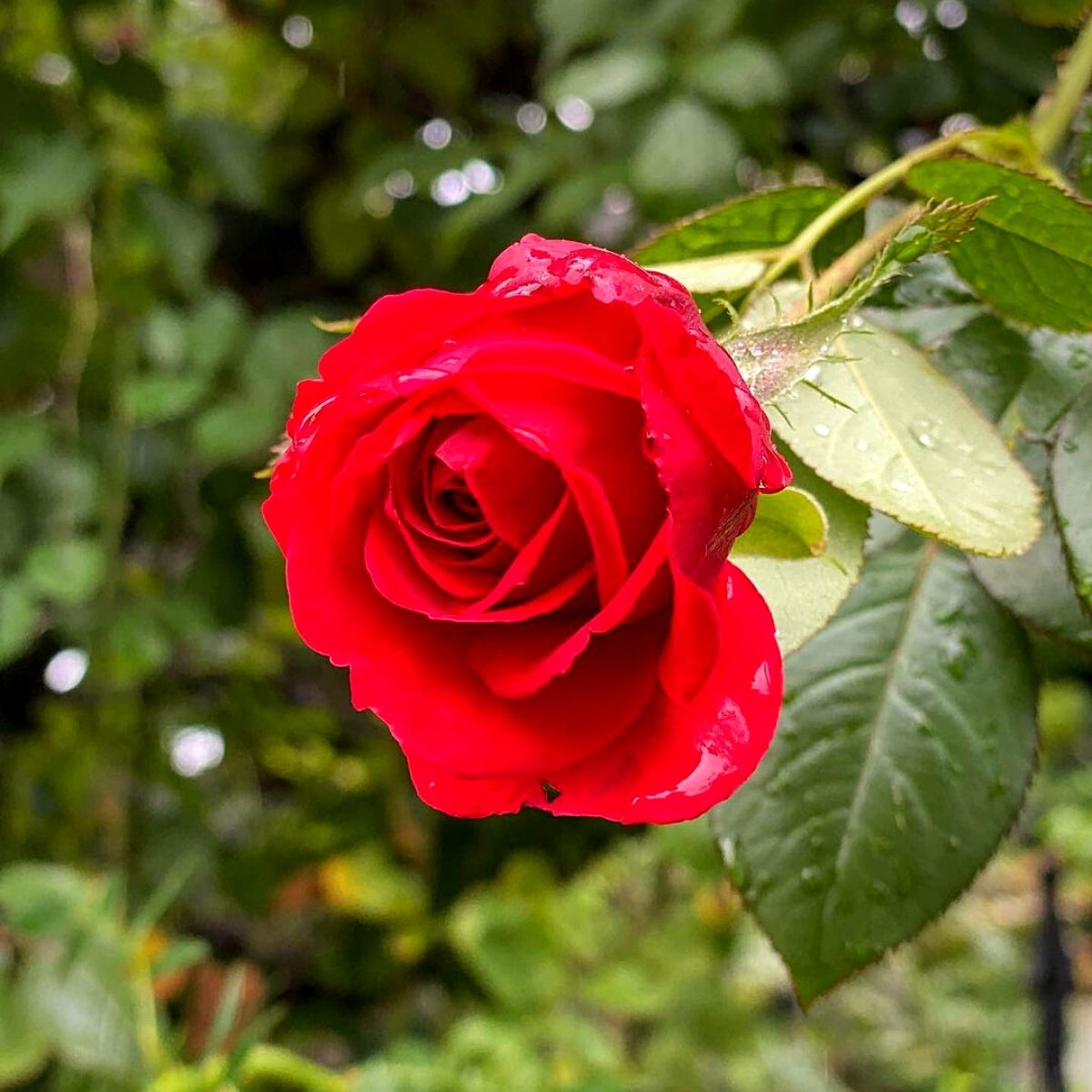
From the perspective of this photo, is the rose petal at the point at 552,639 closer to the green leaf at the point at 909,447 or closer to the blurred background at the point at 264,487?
the green leaf at the point at 909,447

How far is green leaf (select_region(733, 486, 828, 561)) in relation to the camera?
0.23 metres

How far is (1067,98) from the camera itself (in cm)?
38

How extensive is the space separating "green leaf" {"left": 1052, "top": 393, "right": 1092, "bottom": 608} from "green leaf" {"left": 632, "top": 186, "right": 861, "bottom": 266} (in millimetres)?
93

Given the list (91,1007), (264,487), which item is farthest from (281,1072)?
(264,487)

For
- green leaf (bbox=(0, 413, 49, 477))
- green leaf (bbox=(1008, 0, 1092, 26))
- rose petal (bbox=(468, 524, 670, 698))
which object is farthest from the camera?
green leaf (bbox=(0, 413, 49, 477))

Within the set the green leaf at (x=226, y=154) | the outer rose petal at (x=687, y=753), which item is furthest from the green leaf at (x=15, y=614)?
the outer rose petal at (x=687, y=753)

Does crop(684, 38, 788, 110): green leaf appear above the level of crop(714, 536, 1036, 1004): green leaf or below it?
above

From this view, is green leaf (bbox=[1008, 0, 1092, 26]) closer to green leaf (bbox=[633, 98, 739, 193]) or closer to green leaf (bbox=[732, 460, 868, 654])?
green leaf (bbox=[633, 98, 739, 193])

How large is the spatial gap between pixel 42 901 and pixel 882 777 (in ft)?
1.95

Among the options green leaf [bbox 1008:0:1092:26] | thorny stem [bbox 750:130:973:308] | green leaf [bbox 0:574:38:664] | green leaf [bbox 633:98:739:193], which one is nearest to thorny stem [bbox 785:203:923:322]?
thorny stem [bbox 750:130:973:308]

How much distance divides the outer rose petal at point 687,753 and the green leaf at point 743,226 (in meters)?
0.13

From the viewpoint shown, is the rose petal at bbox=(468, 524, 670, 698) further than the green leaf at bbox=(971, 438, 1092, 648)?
No

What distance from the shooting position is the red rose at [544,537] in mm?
188

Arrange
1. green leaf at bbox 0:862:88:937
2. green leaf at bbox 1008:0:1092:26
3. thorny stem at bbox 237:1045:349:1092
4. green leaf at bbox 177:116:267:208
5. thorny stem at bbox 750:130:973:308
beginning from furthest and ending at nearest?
green leaf at bbox 177:116:267:208 → green leaf at bbox 0:862:88:937 → thorny stem at bbox 237:1045:349:1092 → green leaf at bbox 1008:0:1092:26 → thorny stem at bbox 750:130:973:308
